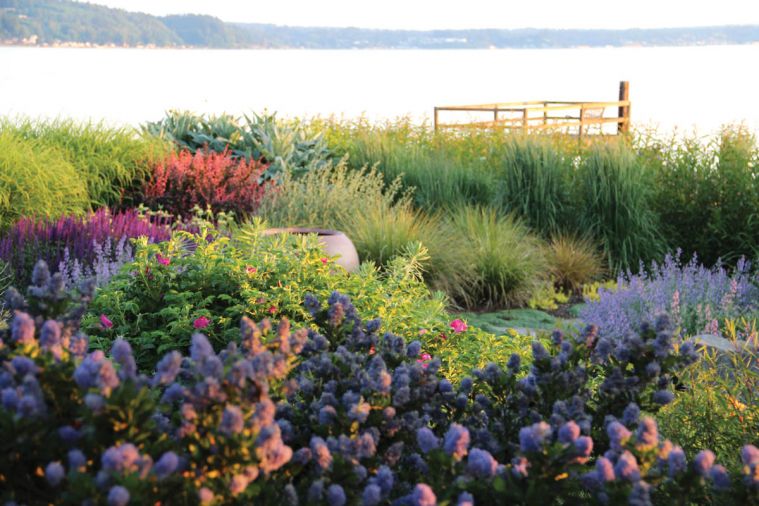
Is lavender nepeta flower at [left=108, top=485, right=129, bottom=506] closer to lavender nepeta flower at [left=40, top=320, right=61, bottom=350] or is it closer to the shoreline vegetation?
the shoreline vegetation

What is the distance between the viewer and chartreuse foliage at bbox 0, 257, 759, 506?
153 cm

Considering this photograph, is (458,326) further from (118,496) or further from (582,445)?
(118,496)

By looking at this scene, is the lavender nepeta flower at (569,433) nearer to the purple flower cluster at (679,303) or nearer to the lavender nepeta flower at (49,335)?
the lavender nepeta flower at (49,335)

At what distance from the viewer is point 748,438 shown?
2.71m

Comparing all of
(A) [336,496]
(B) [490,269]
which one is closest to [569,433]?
(A) [336,496]

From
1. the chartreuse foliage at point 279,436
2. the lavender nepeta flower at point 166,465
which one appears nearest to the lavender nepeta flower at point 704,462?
the chartreuse foliage at point 279,436

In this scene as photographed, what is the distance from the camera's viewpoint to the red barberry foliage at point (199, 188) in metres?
8.80

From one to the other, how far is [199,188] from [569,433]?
760 cm

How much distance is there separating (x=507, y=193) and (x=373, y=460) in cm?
747

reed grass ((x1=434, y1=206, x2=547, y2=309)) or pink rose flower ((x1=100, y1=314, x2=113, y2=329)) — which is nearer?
pink rose flower ((x1=100, y1=314, x2=113, y2=329))

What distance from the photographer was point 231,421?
1.49 meters

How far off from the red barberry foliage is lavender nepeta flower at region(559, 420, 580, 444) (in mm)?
7180

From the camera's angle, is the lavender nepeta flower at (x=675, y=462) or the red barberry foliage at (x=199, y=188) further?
the red barberry foliage at (x=199, y=188)

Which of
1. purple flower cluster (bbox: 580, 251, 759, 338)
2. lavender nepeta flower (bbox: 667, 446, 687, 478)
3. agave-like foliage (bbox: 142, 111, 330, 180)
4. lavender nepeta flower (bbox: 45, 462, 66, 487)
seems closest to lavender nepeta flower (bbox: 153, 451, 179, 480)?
lavender nepeta flower (bbox: 45, 462, 66, 487)
